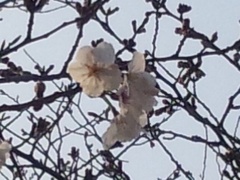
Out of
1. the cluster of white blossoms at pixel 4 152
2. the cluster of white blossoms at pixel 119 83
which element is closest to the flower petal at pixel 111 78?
the cluster of white blossoms at pixel 119 83

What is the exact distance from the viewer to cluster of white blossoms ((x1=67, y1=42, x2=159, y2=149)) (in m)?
1.68

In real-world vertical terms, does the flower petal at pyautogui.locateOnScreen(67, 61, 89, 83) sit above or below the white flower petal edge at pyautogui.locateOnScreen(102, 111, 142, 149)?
above

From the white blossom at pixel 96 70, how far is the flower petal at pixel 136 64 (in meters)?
0.04

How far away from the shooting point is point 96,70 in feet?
5.88

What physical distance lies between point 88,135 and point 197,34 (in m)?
1.08

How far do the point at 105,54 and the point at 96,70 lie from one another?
0.09 metres

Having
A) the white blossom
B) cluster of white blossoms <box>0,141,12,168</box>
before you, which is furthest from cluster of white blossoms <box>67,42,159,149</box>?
cluster of white blossoms <box>0,141,12,168</box>

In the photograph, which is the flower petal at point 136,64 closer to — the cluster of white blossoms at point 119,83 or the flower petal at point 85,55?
the cluster of white blossoms at point 119,83

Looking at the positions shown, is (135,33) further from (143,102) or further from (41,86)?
(143,102)

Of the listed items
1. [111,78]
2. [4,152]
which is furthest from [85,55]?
[4,152]

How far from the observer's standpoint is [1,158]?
1860 mm

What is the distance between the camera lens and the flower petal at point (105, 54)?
1699 mm

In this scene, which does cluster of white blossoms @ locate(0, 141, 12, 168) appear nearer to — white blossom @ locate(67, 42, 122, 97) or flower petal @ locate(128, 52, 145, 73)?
white blossom @ locate(67, 42, 122, 97)

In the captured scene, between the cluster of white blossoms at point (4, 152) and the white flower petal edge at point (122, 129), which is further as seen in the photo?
the cluster of white blossoms at point (4, 152)
